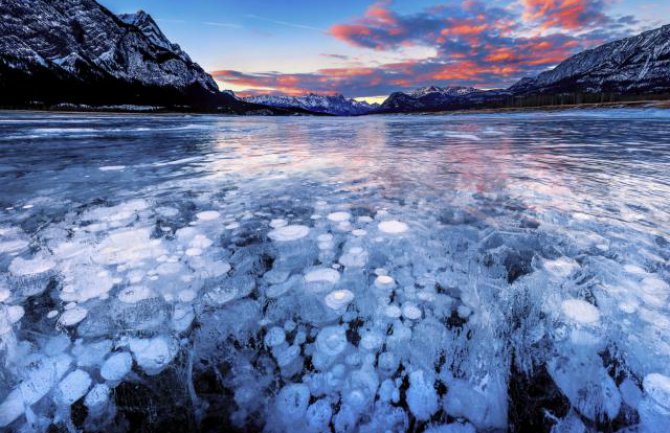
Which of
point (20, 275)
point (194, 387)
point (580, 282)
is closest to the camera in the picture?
point (194, 387)

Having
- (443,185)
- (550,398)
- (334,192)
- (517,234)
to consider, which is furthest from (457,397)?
(443,185)

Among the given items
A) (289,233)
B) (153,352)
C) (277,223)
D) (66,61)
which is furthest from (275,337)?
(66,61)

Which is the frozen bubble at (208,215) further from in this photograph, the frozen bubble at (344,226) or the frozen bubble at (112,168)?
the frozen bubble at (112,168)

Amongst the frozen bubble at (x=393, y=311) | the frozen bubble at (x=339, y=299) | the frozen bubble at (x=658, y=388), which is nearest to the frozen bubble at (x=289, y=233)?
the frozen bubble at (x=339, y=299)

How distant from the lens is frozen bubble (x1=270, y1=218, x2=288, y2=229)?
10.3 ft

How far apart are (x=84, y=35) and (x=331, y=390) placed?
26629 centimetres

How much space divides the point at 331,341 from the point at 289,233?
147 cm

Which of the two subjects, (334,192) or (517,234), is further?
(334,192)

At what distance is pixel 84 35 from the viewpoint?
19062 cm

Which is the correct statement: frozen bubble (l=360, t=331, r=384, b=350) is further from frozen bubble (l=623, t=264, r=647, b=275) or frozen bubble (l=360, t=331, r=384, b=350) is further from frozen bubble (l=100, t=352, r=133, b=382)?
frozen bubble (l=623, t=264, r=647, b=275)

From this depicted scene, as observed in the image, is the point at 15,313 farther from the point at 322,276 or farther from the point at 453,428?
the point at 453,428

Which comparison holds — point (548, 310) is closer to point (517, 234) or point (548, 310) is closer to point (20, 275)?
point (517, 234)

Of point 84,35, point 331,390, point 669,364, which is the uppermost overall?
point 84,35

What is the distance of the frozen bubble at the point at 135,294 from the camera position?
1925 mm
